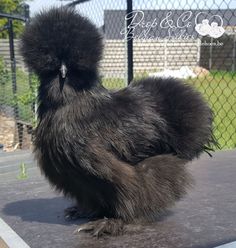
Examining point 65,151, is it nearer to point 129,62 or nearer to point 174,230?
point 174,230

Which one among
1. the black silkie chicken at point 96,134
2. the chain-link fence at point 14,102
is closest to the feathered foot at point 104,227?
the black silkie chicken at point 96,134

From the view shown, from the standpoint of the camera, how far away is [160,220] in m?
2.08

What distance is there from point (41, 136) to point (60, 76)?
22cm

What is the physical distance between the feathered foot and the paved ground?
0.03m

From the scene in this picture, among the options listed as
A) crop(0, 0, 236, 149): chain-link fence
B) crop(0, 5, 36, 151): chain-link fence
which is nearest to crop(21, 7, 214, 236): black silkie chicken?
crop(0, 0, 236, 149): chain-link fence

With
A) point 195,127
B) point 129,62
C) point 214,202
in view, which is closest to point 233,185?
point 214,202

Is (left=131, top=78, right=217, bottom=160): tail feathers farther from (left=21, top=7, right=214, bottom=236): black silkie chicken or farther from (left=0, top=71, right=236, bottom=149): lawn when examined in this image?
(left=0, top=71, right=236, bottom=149): lawn

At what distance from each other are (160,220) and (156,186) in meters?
0.19

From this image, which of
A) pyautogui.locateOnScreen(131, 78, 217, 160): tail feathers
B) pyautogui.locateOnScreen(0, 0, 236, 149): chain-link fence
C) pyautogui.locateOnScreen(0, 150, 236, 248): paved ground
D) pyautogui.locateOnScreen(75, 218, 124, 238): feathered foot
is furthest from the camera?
pyautogui.locateOnScreen(0, 0, 236, 149): chain-link fence

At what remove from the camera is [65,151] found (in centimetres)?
184

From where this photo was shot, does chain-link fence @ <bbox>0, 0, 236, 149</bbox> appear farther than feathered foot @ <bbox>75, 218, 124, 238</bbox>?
Yes

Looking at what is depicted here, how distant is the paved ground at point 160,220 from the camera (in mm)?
1846

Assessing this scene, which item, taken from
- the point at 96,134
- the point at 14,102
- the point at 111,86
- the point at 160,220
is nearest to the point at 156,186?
the point at 160,220

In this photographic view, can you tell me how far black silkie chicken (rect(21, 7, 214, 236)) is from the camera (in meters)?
1.86
